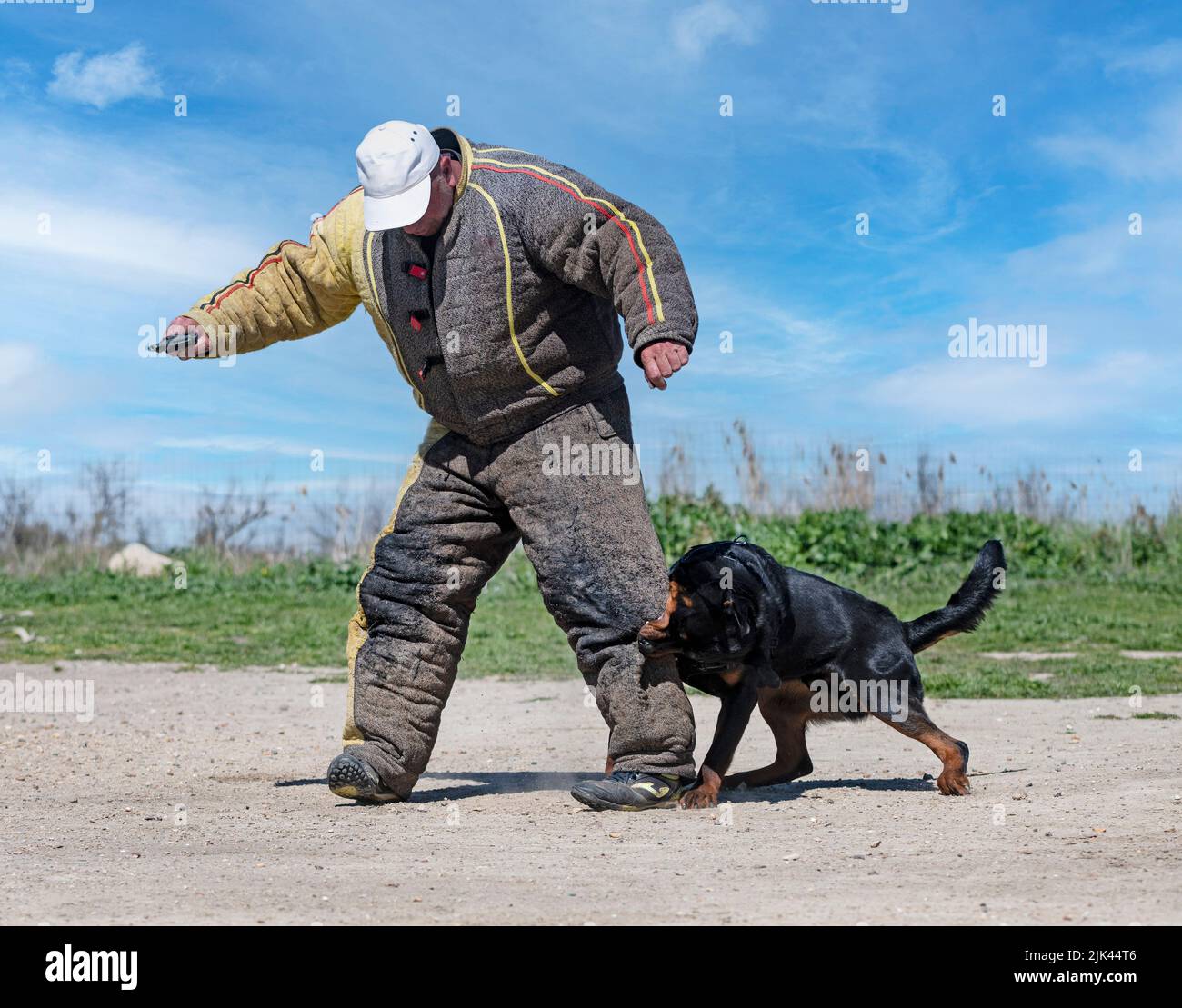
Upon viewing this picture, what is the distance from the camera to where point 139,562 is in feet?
59.2

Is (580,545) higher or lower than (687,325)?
lower

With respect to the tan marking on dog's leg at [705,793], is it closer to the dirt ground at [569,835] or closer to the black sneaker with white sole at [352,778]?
the dirt ground at [569,835]

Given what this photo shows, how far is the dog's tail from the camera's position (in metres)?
5.30

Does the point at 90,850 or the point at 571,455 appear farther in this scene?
the point at 571,455

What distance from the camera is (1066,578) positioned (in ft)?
50.8

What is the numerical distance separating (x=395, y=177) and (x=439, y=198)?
207 millimetres

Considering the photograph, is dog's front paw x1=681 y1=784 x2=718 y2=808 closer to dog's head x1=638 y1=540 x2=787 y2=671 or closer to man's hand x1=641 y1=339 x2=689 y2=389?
dog's head x1=638 y1=540 x2=787 y2=671

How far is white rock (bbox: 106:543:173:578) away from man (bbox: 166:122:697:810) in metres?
13.1

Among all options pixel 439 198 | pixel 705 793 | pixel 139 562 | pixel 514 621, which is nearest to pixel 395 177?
pixel 439 198

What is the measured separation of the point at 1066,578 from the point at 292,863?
1333 cm

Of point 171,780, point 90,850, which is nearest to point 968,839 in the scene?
point 90,850

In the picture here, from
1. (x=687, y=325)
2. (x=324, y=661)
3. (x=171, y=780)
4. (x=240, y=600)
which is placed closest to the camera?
(x=687, y=325)

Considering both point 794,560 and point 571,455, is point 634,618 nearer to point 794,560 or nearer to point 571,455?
point 571,455

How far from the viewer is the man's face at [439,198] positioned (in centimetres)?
493
